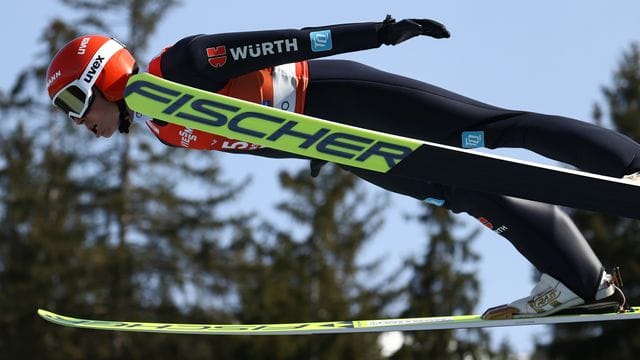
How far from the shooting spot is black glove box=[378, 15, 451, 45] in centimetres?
513

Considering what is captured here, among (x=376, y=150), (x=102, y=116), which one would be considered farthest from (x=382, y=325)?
(x=102, y=116)

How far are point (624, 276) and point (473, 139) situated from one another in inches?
771

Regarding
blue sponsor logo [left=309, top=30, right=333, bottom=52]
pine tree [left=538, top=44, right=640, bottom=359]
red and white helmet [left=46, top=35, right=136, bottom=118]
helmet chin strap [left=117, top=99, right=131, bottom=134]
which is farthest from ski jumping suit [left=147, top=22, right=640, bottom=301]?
pine tree [left=538, top=44, right=640, bottom=359]

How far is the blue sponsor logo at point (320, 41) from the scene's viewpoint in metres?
5.19

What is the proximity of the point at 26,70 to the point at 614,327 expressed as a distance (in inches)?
607

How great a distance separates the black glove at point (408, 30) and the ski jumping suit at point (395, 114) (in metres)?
0.05

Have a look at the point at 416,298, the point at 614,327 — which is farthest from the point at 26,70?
the point at 614,327

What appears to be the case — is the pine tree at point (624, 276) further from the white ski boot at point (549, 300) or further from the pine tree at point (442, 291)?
the white ski boot at point (549, 300)

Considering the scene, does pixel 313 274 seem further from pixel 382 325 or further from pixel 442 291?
pixel 382 325

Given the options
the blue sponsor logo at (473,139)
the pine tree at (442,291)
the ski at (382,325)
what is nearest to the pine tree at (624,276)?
the pine tree at (442,291)

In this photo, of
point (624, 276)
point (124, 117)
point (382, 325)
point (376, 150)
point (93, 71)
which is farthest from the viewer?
point (624, 276)

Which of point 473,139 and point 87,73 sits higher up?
point 87,73

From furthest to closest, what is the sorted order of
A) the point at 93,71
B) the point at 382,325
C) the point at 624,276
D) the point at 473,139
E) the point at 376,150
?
the point at 624,276 < the point at 382,325 < the point at 93,71 < the point at 473,139 < the point at 376,150

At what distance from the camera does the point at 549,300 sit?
18.4 ft
